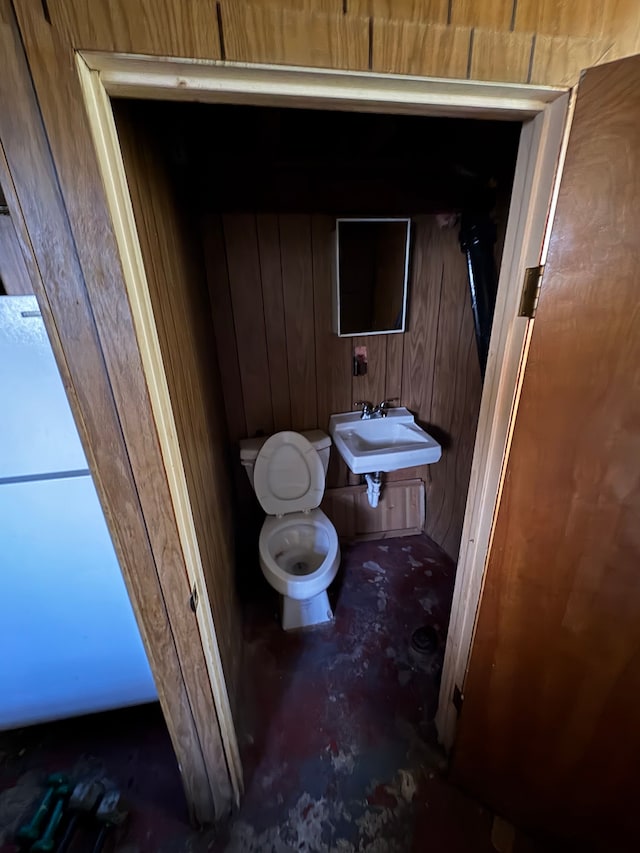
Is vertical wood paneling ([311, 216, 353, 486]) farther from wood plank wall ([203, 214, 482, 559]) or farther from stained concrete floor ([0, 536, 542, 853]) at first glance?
stained concrete floor ([0, 536, 542, 853])

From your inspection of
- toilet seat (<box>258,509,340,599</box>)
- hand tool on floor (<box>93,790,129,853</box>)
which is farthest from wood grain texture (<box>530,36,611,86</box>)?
hand tool on floor (<box>93,790,129,853</box>)

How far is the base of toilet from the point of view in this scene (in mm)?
1783

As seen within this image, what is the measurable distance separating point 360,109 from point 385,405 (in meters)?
1.50

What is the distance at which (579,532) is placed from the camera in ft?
2.58

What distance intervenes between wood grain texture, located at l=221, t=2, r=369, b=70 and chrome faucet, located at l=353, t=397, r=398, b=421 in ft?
5.10

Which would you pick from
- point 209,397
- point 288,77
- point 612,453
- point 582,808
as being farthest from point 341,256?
point 582,808

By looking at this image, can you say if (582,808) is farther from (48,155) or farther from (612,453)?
(48,155)

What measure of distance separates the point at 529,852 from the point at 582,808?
11.1 inches

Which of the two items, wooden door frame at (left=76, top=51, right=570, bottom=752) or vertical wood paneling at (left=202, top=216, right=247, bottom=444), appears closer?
A: wooden door frame at (left=76, top=51, right=570, bottom=752)

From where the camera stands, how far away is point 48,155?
1.79 ft

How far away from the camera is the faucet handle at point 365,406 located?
2.04m

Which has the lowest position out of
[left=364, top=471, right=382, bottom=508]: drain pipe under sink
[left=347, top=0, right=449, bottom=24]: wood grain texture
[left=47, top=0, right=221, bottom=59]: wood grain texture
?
[left=364, top=471, right=382, bottom=508]: drain pipe under sink

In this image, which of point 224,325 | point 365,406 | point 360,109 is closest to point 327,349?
point 365,406

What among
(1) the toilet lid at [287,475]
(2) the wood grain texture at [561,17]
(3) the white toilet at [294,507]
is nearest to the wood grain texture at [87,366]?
(2) the wood grain texture at [561,17]
